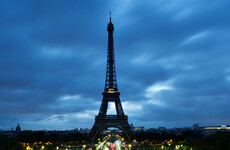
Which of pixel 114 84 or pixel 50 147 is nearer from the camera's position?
pixel 50 147

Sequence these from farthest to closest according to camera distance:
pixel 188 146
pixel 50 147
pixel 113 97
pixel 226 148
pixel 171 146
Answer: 1. pixel 113 97
2. pixel 171 146
3. pixel 188 146
4. pixel 50 147
5. pixel 226 148

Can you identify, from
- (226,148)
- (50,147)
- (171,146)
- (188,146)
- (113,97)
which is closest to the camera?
(226,148)

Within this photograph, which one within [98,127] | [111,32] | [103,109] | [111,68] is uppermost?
[111,32]

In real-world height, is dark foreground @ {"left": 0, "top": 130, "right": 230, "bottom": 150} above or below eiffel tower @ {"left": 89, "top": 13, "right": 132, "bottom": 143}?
below

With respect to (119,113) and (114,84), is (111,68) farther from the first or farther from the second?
(119,113)

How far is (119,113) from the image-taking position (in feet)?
274

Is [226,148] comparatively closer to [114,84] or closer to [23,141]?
[114,84]

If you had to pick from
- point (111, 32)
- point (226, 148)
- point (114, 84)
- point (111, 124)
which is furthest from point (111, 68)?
point (226, 148)

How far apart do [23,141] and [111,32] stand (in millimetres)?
48502

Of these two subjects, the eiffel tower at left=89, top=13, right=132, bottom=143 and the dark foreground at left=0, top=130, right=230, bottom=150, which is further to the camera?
the eiffel tower at left=89, top=13, right=132, bottom=143

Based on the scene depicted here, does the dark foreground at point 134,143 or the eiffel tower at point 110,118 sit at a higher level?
the eiffel tower at point 110,118

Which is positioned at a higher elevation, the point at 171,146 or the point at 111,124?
the point at 111,124

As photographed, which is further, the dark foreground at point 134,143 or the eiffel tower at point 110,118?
the eiffel tower at point 110,118

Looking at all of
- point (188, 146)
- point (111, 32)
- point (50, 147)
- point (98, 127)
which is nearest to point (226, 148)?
point (188, 146)
